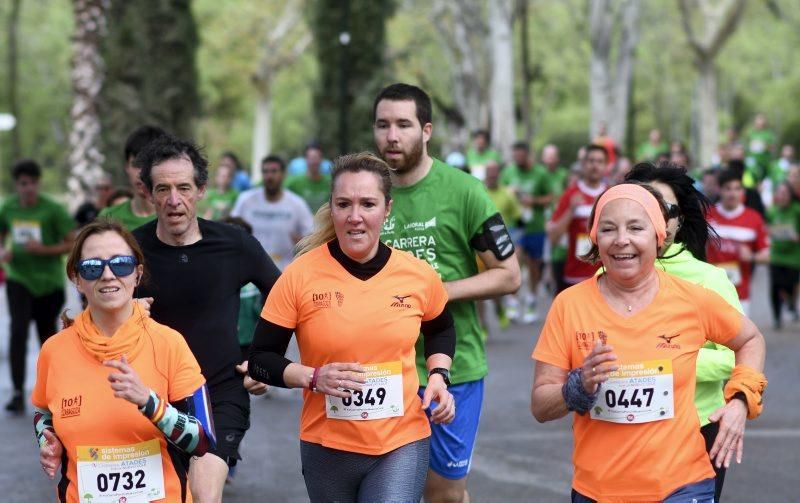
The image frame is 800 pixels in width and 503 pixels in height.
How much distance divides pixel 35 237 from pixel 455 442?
6533 millimetres

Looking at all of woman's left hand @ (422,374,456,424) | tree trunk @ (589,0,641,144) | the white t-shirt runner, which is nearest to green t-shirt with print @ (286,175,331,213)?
the white t-shirt runner

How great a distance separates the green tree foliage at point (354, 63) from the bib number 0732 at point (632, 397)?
19944mm

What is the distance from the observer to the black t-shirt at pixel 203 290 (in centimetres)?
577

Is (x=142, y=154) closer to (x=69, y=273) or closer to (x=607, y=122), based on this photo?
(x=69, y=273)

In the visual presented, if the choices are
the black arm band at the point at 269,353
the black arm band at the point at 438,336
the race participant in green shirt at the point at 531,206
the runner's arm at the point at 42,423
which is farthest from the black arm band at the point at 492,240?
the race participant in green shirt at the point at 531,206

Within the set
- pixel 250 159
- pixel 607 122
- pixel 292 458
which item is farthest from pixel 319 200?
pixel 250 159

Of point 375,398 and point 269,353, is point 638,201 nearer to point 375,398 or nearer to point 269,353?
point 375,398

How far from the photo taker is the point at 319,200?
615 inches

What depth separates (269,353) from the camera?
16.4 feet

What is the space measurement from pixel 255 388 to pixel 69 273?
3.62 ft

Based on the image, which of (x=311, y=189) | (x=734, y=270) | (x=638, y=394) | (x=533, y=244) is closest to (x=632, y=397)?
(x=638, y=394)

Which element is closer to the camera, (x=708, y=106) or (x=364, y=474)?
(x=364, y=474)

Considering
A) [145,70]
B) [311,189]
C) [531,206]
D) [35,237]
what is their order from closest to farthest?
1. [35,237]
2. [311,189]
3. [531,206]
4. [145,70]

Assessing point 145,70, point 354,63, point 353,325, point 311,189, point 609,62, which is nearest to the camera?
point 353,325
